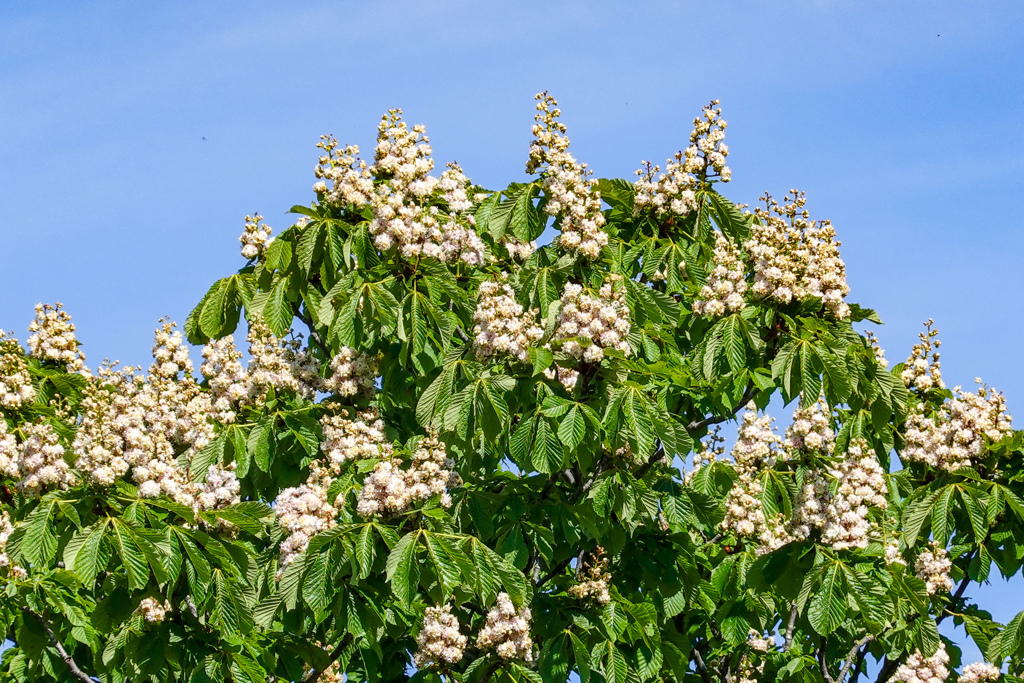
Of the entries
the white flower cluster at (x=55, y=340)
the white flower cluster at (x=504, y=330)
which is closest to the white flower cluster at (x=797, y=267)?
the white flower cluster at (x=504, y=330)

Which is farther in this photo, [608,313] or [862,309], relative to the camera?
[862,309]

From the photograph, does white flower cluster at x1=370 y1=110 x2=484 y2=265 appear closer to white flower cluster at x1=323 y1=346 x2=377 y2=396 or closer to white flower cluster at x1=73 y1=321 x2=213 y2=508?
white flower cluster at x1=323 y1=346 x2=377 y2=396

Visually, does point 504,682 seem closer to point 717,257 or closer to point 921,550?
point 717,257

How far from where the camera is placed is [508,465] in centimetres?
917

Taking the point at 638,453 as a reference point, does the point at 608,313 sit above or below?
above

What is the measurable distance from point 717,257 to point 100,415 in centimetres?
375

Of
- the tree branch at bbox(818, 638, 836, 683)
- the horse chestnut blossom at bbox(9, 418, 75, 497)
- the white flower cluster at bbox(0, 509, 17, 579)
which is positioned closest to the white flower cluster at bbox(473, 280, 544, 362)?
the horse chestnut blossom at bbox(9, 418, 75, 497)

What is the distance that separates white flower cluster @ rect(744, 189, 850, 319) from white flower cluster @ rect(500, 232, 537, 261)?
205 centimetres

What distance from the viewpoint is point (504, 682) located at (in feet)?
25.0

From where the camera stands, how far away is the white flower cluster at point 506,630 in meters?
7.45

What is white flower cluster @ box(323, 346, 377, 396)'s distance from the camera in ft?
28.4

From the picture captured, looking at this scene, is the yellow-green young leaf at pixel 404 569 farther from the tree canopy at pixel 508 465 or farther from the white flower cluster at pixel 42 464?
the white flower cluster at pixel 42 464

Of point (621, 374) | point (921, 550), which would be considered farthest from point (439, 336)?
point (921, 550)

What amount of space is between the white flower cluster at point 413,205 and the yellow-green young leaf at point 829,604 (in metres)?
3.28
